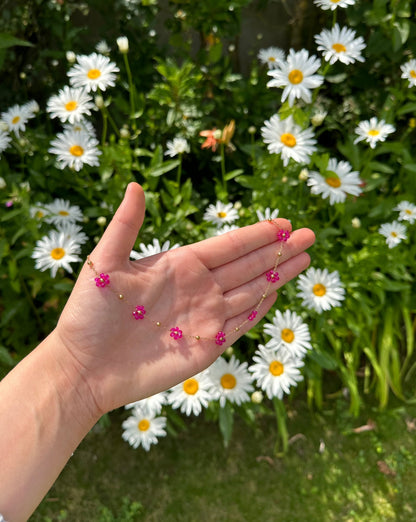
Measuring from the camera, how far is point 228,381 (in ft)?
5.44

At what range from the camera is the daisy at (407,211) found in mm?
1786

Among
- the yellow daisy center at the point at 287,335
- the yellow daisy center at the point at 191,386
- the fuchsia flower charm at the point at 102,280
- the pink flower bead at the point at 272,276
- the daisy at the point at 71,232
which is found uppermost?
the daisy at the point at 71,232

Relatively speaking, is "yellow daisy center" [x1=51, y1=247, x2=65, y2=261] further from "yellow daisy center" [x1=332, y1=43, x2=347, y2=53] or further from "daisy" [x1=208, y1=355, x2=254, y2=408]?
"yellow daisy center" [x1=332, y1=43, x2=347, y2=53]

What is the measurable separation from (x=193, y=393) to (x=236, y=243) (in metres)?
0.58

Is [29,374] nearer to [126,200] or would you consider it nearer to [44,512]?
[126,200]

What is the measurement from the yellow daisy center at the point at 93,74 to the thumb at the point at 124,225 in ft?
2.29

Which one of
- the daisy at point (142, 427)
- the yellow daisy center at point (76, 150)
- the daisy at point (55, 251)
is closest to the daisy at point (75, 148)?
the yellow daisy center at point (76, 150)

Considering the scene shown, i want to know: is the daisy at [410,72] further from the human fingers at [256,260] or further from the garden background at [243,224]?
the human fingers at [256,260]

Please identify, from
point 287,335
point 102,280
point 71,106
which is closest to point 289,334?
point 287,335

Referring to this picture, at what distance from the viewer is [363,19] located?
6.11ft

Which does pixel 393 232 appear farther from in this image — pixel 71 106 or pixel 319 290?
pixel 71 106

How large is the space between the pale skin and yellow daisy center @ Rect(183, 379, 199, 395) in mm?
237

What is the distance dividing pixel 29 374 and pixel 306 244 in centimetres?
93

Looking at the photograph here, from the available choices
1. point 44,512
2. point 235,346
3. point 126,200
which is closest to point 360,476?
point 235,346
